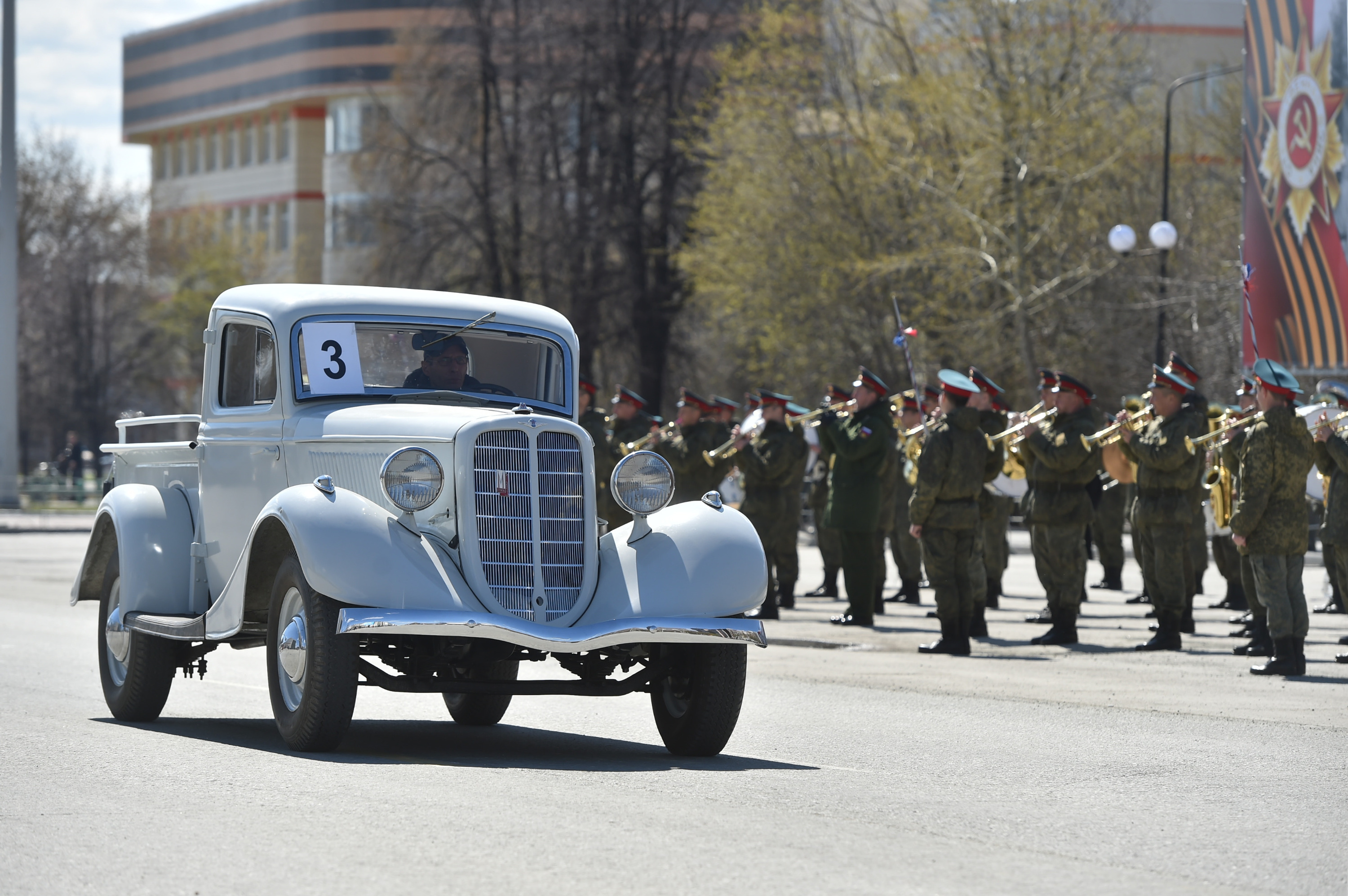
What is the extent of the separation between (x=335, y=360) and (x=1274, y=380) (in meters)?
6.77

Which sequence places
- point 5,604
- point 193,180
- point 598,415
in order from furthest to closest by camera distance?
point 193,180 → point 598,415 → point 5,604

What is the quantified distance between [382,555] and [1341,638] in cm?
924

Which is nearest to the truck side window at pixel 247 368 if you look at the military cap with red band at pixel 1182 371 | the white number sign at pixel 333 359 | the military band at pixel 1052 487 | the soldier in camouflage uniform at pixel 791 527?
the white number sign at pixel 333 359

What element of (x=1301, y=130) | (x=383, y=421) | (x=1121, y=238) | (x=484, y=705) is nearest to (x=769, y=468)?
(x=484, y=705)

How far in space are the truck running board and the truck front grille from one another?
6.04 feet

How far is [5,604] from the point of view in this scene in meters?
18.4

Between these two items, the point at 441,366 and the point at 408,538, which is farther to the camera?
the point at 441,366

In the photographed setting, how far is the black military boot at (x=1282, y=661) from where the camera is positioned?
13023 millimetres

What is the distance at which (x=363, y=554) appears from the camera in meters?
8.45

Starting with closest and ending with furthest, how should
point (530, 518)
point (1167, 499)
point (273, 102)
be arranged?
point (530, 518) → point (1167, 499) → point (273, 102)

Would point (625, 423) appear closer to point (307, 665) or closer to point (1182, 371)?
point (1182, 371)

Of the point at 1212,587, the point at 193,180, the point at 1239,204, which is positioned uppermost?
the point at 193,180

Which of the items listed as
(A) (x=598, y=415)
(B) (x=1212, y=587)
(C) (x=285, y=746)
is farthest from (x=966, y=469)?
(B) (x=1212, y=587)

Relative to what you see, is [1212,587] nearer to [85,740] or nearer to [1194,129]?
[85,740]
